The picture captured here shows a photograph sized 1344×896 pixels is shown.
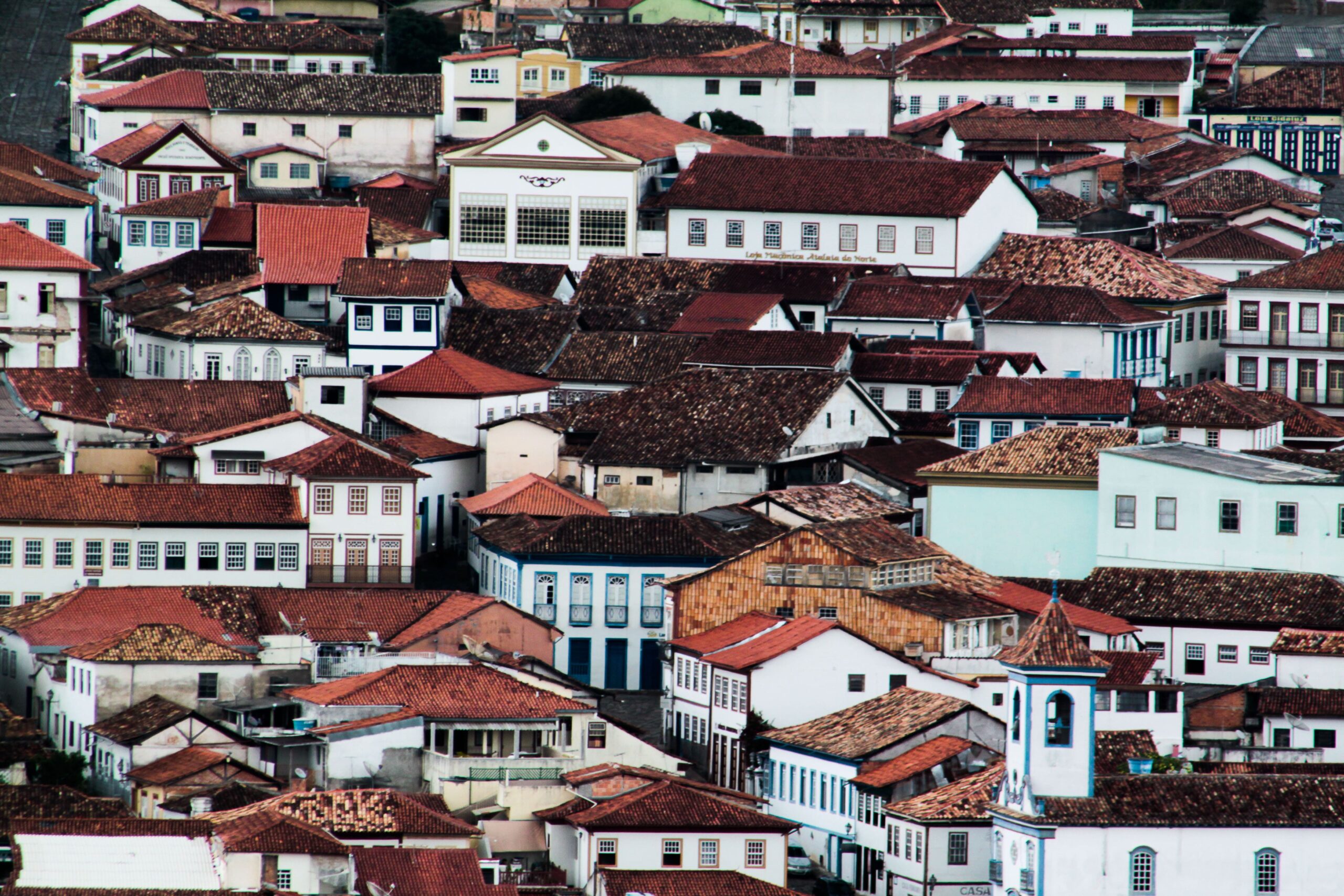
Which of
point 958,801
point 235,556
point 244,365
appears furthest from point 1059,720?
point 244,365

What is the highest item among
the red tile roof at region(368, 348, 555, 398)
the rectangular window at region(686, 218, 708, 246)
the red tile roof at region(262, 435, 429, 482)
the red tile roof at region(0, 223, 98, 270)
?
the red tile roof at region(0, 223, 98, 270)

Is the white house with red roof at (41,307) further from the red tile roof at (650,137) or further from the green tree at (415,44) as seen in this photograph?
the green tree at (415,44)

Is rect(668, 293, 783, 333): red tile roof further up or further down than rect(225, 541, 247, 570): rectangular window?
further up

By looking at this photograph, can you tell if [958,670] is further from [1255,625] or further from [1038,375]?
[1038,375]

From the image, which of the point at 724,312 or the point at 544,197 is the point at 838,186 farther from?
the point at 724,312

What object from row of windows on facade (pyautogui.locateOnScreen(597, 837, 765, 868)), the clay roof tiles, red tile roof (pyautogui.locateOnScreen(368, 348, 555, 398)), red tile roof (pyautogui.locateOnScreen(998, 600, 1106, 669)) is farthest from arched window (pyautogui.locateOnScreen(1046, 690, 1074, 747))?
red tile roof (pyautogui.locateOnScreen(368, 348, 555, 398))

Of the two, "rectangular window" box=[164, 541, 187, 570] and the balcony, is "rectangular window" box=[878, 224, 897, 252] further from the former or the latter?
"rectangular window" box=[164, 541, 187, 570]
